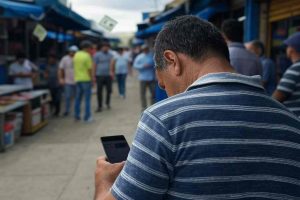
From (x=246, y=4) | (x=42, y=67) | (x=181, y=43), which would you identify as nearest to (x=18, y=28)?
(x=42, y=67)

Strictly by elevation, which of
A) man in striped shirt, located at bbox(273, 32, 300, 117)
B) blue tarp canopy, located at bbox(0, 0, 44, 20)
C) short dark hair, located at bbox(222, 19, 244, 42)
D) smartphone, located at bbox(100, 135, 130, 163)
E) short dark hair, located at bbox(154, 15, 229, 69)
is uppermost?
blue tarp canopy, located at bbox(0, 0, 44, 20)

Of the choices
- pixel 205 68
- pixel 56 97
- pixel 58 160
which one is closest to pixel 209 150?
pixel 205 68

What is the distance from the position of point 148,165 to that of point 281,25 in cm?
748

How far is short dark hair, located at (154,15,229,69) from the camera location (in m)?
1.52

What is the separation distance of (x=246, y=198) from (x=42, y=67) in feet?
46.2

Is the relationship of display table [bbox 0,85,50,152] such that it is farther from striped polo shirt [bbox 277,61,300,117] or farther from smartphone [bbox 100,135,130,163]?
smartphone [bbox 100,135,130,163]

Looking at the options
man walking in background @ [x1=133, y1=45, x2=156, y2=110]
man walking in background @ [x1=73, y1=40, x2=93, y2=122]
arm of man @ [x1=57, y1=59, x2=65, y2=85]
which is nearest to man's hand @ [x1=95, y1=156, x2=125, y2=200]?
man walking in background @ [x1=73, y1=40, x2=93, y2=122]

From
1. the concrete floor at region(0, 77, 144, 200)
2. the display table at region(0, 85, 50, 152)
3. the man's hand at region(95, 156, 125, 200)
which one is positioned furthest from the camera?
the display table at region(0, 85, 50, 152)

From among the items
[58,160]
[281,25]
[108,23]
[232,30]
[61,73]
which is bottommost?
[58,160]

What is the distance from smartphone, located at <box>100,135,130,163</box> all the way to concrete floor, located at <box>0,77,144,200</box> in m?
3.39

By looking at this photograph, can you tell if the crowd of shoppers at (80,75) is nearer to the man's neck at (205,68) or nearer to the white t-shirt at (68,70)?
the white t-shirt at (68,70)

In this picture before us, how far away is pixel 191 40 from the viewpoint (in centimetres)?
152

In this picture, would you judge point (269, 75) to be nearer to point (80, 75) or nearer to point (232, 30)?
point (232, 30)

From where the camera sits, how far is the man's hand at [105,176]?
165 cm
